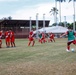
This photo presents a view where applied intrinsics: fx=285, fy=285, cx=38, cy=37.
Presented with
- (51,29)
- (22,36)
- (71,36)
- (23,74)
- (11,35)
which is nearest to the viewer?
(23,74)

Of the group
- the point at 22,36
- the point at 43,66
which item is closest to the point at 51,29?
the point at 22,36

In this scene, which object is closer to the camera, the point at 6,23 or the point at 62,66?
the point at 62,66

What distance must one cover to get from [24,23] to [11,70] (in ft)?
316

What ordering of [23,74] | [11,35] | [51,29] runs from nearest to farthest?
[23,74] < [11,35] < [51,29]

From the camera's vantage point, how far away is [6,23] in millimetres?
107312

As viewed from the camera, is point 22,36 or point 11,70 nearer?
point 11,70

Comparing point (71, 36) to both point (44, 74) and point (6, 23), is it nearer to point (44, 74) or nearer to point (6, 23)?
point (44, 74)

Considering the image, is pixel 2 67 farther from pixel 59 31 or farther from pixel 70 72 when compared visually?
pixel 59 31

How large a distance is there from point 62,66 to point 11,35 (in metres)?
18.1

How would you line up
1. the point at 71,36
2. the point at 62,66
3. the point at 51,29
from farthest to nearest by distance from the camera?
1. the point at 51,29
2. the point at 71,36
3. the point at 62,66

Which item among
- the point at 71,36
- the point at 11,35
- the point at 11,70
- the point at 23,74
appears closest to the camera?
the point at 23,74

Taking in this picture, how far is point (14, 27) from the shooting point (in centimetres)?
10938

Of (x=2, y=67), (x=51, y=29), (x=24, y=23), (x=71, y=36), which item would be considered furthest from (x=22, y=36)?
(x=2, y=67)

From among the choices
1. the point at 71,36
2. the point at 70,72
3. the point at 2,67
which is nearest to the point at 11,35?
the point at 71,36
